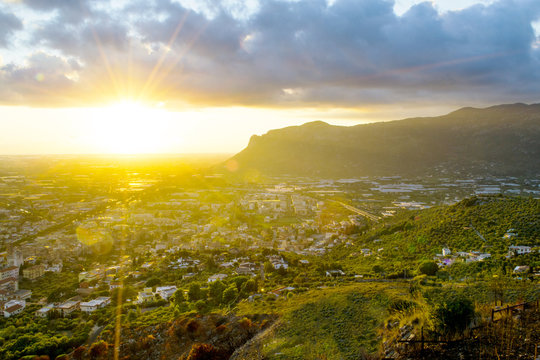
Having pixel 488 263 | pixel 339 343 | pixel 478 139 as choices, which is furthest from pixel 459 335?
pixel 478 139

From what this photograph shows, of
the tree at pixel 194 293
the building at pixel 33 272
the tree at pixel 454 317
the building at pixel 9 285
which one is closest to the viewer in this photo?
the tree at pixel 454 317

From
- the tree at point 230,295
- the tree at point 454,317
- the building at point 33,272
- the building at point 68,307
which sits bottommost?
the building at point 33,272

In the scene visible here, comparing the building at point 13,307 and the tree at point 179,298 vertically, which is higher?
the tree at point 179,298

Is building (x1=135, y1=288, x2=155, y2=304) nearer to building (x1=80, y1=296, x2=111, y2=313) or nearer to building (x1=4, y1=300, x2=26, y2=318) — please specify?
building (x1=80, y1=296, x2=111, y2=313)

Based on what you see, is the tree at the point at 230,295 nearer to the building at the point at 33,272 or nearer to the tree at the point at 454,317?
the tree at the point at 454,317

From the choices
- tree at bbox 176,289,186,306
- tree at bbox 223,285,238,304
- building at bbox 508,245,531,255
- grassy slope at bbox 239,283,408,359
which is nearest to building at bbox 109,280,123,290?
tree at bbox 176,289,186,306

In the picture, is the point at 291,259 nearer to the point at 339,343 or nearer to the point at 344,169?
the point at 339,343

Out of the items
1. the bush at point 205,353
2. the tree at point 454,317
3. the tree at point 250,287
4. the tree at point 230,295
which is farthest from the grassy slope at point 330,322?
the tree at point 250,287
